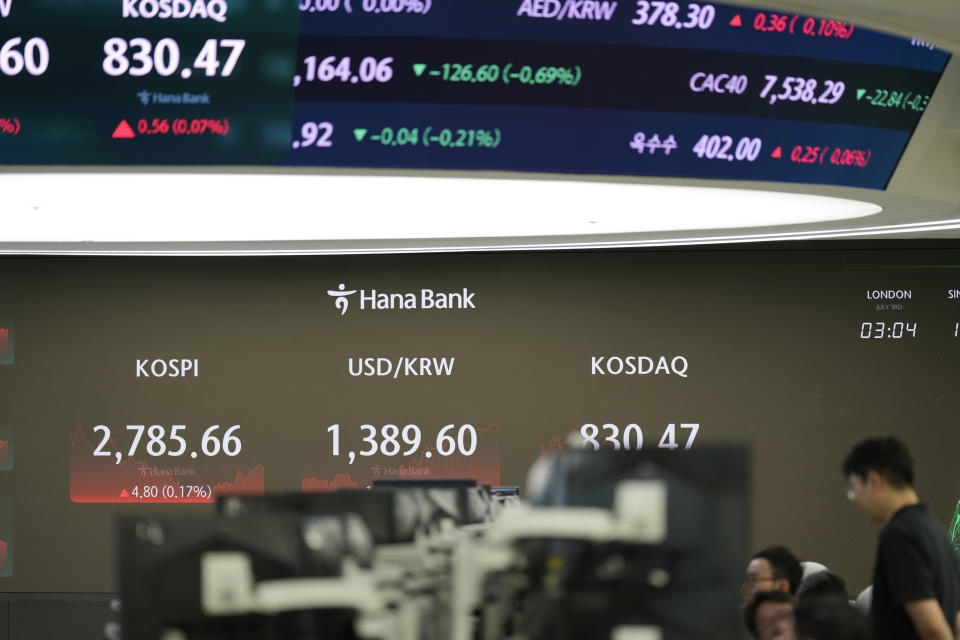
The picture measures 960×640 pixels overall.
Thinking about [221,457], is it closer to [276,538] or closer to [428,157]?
[428,157]

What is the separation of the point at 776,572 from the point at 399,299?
2685mm

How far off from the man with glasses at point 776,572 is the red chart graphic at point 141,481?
279cm

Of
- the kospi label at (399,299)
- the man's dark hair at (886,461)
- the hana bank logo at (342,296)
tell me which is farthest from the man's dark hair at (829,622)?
the hana bank logo at (342,296)

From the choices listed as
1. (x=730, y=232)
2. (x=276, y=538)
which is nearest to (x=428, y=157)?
(x=276, y=538)

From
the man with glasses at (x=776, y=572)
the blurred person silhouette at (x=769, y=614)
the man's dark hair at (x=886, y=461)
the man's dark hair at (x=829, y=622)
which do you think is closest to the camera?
the man's dark hair at (x=829, y=622)

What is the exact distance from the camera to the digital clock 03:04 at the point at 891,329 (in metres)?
5.14

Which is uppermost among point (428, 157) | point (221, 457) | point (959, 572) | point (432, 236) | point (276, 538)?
point (432, 236)

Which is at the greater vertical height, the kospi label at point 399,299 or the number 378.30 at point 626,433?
the kospi label at point 399,299

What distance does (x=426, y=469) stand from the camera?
16.9 ft

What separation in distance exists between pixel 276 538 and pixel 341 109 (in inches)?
54.1

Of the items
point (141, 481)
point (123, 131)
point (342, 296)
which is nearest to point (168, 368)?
point (141, 481)

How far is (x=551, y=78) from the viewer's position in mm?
2729

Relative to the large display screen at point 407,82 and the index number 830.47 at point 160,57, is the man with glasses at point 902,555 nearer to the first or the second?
the large display screen at point 407,82

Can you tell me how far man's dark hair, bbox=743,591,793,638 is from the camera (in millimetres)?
2645
